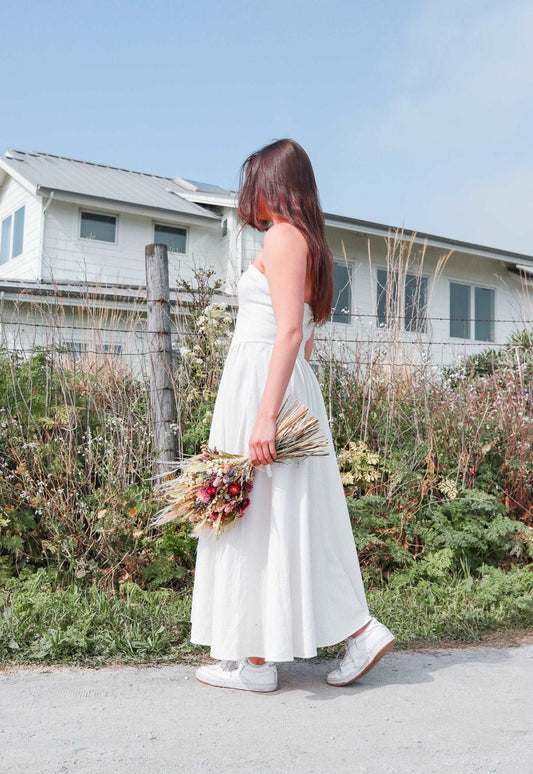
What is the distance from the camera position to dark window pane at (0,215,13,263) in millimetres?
18312

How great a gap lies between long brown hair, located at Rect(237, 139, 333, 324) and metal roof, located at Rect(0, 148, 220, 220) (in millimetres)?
13961

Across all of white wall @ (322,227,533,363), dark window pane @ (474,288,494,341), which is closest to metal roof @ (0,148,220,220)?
white wall @ (322,227,533,363)

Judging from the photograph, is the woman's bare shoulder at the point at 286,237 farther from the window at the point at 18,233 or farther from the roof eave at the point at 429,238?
the window at the point at 18,233

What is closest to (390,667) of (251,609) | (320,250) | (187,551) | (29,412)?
(251,609)

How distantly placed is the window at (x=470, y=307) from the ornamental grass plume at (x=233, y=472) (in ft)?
56.0

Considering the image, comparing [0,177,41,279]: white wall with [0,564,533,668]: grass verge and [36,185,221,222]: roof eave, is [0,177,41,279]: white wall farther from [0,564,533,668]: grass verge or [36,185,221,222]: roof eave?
[0,564,533,668]: grass verge

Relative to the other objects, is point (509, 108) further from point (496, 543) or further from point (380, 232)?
point (380, 232)

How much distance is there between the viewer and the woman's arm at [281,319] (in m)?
2.79

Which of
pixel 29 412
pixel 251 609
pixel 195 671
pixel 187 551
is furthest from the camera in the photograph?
pixel 29 412

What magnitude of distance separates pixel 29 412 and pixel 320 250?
2.58 meters

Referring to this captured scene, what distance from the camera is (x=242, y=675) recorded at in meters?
2.86

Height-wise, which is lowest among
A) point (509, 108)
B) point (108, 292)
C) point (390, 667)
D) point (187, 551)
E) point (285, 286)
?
point (390, 667)

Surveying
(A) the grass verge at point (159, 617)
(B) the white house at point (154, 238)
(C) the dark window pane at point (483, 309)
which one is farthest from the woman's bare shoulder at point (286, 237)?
(C) the dark window pane at point (483, 309)

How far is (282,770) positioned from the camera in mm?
2094
